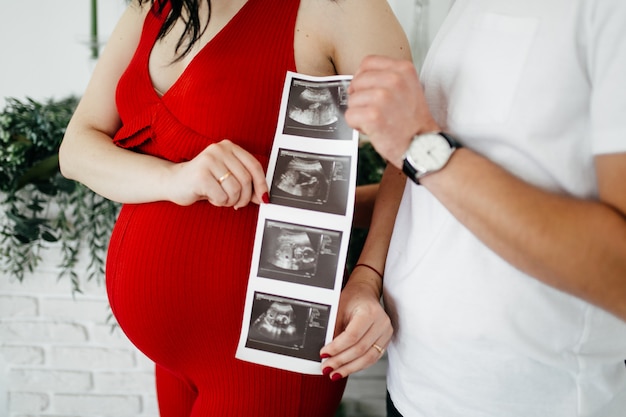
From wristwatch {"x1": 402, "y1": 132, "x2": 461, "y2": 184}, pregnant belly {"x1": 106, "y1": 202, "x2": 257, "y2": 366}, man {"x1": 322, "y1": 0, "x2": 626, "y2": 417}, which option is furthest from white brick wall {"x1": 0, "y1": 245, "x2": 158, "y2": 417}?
wristwatch {"x1": 402, "y1": 132, "x2": 461, "y2": 184}

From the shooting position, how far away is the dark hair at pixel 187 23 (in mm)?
858

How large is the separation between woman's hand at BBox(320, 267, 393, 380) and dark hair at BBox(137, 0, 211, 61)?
52 cm

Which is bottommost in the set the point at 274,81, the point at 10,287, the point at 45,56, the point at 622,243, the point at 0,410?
the point at 0,410

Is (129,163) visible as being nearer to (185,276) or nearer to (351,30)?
(185,276)

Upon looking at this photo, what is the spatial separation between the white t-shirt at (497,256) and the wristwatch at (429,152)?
0.18 feet

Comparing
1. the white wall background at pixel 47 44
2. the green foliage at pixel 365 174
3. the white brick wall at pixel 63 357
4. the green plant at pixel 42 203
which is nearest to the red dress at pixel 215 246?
the green foliage at pixel 365 174

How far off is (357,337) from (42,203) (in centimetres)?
136

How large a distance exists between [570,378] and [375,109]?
1.30ft

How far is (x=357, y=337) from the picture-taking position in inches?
26.9

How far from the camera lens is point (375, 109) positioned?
21.7 inches

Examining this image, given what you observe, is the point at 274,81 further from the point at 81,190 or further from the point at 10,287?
the point at 10,287

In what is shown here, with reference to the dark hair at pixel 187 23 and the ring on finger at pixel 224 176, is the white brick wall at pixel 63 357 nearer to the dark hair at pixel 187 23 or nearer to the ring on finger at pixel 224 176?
the dark hair at pixel 187 23

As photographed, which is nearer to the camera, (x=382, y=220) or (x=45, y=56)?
(x=382, y=220)

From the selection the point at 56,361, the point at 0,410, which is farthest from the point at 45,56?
the point at 0,410
